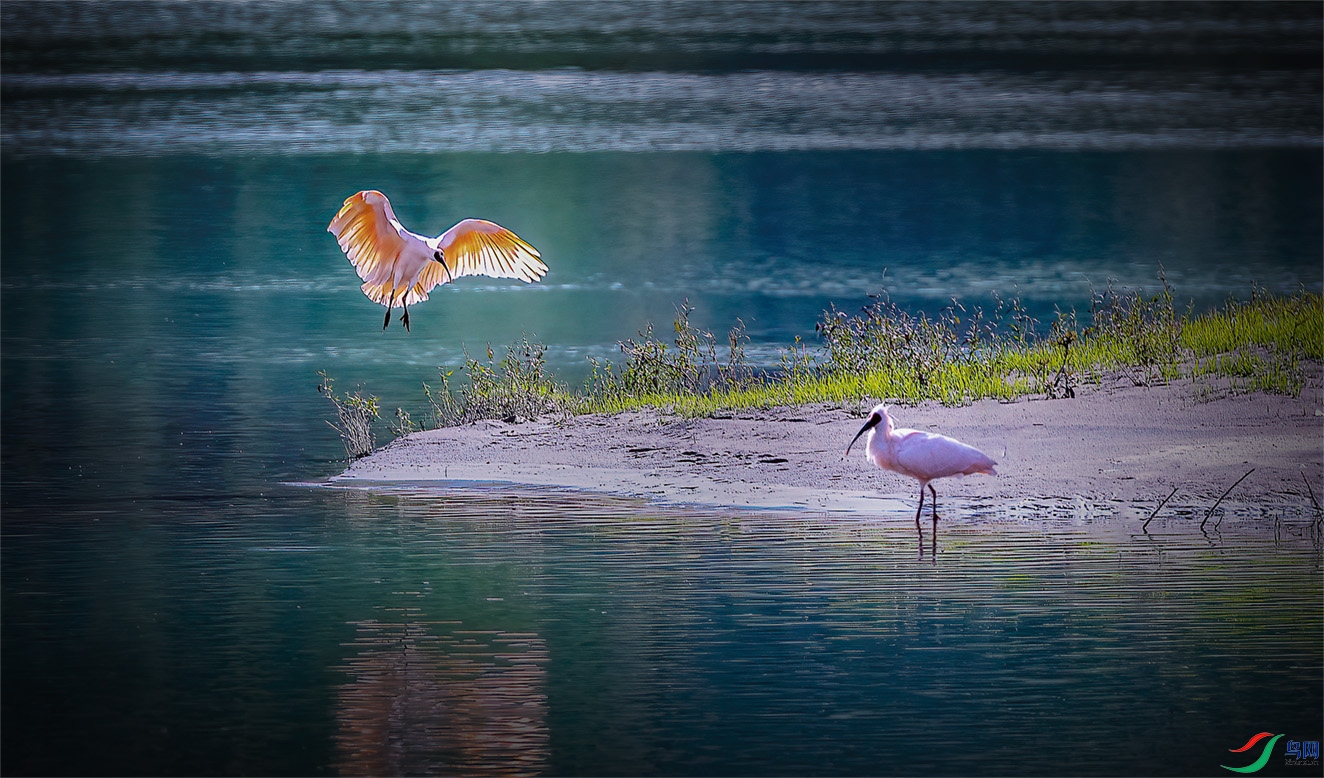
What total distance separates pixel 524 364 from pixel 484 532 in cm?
810

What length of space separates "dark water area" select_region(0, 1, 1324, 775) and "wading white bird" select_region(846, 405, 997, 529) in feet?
1.47

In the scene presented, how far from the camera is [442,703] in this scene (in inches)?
273

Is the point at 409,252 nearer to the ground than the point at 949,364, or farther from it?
farther from it

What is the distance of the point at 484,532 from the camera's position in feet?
37.8

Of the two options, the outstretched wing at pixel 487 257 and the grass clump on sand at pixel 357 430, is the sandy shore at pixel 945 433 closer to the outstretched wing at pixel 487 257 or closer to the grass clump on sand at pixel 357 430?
the grass clump on sand at pixel 357 430

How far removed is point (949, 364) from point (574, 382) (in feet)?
25.1

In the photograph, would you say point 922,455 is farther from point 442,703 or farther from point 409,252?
point 442,703

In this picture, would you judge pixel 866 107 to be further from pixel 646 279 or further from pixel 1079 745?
pixel 1079 745

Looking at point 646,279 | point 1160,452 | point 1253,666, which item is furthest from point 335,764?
point 646,279

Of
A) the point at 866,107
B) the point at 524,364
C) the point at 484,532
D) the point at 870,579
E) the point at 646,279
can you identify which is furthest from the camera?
the point at 866,107

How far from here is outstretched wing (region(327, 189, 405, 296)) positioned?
13719 mm
